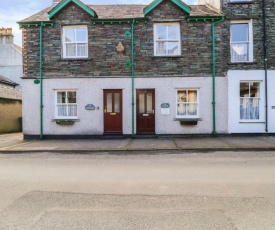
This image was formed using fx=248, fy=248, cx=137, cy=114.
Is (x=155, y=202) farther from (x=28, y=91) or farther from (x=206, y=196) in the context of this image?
(x=28, y=91)

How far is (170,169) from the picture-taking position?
7.12 meters

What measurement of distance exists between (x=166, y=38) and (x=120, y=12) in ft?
11.2

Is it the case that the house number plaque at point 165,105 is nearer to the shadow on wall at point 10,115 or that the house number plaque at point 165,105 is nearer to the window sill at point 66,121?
the window sill at point 66,121

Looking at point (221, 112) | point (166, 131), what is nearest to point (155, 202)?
point (166, 131)

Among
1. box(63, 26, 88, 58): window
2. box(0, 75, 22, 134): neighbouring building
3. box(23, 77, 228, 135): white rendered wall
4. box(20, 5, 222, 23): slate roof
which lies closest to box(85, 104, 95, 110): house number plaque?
box(23, 77, 228, 135): white rendered wall

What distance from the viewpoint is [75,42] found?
46.8 feet

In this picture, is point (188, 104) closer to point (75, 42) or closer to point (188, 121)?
point (188, 121)

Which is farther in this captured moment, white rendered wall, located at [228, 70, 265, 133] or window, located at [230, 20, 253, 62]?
window, located at [230, 20, 253, 62]

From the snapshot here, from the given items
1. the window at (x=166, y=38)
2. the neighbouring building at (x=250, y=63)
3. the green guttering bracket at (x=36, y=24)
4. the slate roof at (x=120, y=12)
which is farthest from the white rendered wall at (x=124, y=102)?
the slate roof at (x=120, y=12)

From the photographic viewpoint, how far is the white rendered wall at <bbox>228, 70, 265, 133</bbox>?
45.2ft

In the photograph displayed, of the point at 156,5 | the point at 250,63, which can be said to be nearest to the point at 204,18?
the point at 156,5

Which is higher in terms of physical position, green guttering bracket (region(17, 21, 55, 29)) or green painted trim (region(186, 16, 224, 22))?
green painted trim (region(186, 16, 224, 22))

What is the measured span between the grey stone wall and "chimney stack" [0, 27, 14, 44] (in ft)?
59.1

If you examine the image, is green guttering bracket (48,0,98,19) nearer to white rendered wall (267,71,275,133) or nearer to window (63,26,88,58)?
window (63,26,88,58)
